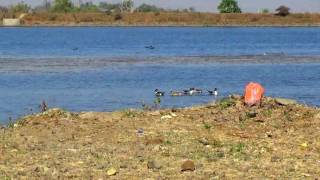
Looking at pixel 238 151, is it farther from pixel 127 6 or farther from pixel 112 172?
pixel 127 6

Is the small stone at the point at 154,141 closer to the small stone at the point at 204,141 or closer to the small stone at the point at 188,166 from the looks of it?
the small stone at the point at 204,141

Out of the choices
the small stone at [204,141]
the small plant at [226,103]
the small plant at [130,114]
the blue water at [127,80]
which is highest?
the small stone at [204,141]

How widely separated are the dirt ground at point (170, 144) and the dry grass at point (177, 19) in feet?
518

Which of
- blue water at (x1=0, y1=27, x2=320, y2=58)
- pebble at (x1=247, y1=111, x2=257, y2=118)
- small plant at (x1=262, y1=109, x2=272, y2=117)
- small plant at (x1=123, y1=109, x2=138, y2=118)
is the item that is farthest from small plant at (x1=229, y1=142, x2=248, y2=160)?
blue water at (x1=0, y1=27, x2=320, y2=58)

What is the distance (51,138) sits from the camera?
41.5 ft

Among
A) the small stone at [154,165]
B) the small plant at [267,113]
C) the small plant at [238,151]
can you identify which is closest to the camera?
the small stone at [154,165]

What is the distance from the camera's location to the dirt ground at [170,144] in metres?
10.1

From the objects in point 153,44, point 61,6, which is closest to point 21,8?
point 61,6

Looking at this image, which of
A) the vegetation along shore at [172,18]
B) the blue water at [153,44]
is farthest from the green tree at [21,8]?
the blue water at [153,44]

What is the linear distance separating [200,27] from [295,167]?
527 feet

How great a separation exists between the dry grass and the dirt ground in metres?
158

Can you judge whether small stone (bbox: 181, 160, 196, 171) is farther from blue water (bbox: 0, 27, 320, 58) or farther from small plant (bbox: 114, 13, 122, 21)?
small plant (bbox: 114, 13, 122, 21)

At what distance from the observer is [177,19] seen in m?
175

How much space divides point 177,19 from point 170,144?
163971mm
